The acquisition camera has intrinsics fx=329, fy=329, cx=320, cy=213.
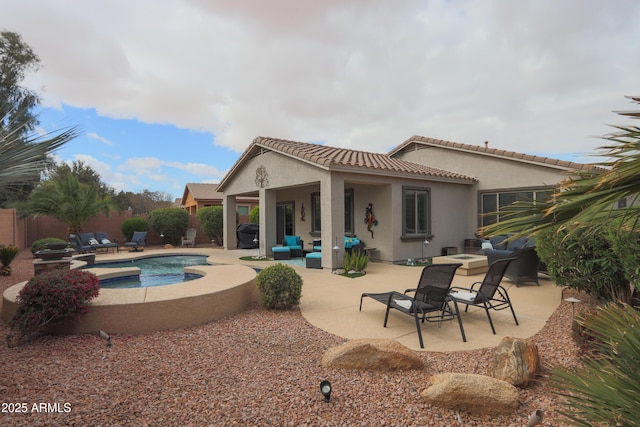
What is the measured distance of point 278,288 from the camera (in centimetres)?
645

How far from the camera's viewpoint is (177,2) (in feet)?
27.2

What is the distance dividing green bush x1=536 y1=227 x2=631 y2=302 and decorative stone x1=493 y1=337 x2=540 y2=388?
7.82ft

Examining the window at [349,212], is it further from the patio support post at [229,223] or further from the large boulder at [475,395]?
the large boulder at [475,395]

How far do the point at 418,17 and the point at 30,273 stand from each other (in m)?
14.7

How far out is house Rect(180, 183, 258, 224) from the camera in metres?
27.8

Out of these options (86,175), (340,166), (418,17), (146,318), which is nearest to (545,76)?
(418,17)

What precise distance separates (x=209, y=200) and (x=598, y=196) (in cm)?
3036

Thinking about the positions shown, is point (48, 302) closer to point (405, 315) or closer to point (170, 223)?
point (405, 315)

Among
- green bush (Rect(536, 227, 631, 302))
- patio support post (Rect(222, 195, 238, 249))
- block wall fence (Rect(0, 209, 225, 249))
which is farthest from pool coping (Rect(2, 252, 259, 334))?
block wall fence (Rect(0, 209, 225, 249))

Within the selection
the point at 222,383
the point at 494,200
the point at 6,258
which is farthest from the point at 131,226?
the point at 494,200

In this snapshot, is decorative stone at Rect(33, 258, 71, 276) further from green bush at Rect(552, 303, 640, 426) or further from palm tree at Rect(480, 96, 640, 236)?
green bush at Rect(552, 303, 640, 426)

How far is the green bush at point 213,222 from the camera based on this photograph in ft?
68.5

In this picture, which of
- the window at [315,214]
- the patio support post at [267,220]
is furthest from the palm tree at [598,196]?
the window at [315,214]

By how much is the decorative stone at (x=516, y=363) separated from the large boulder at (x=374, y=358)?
0.86 metres
